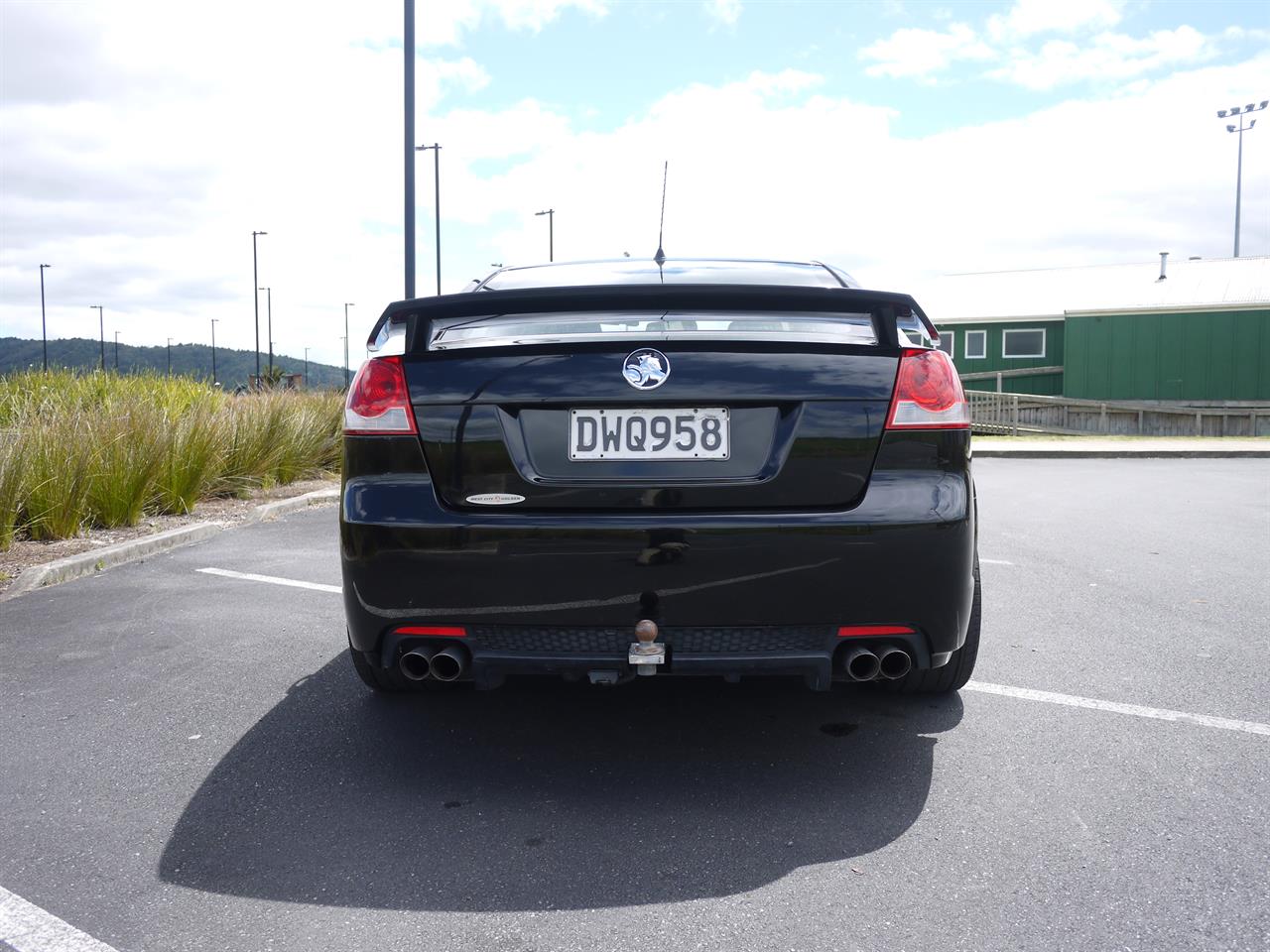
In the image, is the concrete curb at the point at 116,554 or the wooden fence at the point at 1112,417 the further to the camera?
the wooden fence at the point at 1112,417

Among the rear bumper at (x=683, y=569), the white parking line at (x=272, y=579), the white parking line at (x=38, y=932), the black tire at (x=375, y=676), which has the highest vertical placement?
the rear bumper at (x=683, y=569)

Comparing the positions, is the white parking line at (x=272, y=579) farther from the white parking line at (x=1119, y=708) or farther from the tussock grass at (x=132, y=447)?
the white parking line at (x=1119, y=708)

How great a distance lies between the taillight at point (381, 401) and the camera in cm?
283

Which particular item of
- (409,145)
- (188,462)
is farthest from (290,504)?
(409,145)

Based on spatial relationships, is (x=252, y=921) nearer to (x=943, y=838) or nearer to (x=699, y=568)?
(x=699, y=568)

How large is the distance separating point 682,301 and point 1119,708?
2199 millimetres

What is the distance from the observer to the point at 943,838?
8.66 feet

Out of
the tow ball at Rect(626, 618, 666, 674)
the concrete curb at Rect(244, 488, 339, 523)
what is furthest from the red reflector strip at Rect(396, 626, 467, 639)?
the concrete curb at Rect(244, 488, 339, 523)

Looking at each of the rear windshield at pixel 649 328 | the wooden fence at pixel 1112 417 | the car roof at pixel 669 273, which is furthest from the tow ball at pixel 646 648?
the wooden fence at pixel 1112 417

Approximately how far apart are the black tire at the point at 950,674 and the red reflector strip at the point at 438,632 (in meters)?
1.52

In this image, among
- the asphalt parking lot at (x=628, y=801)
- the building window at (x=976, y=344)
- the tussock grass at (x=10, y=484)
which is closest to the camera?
the asphalt parking lot at (x=628, y=801)

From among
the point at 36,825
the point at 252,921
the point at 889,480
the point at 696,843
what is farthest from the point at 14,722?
the point at 889,480

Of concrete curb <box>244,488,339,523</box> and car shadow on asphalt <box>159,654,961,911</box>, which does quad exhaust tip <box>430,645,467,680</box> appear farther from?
concrete curb <box>244,488,339,523</box>

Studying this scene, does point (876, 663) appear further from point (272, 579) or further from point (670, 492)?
point (272, 579)
